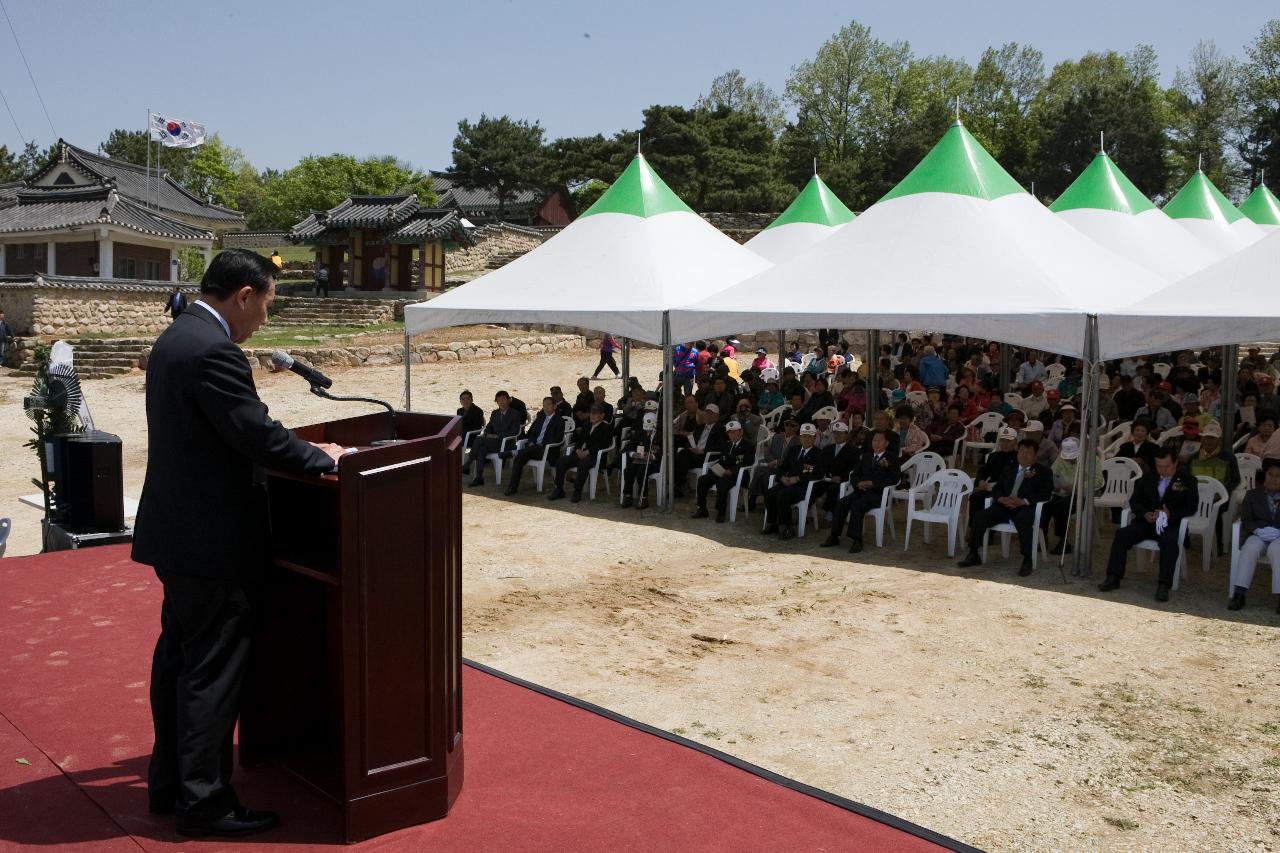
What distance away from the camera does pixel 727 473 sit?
9.95 meters

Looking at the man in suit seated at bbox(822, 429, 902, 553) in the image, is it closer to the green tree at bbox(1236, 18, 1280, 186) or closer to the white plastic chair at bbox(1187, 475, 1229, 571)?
the white plastic chair at bbox(1187, 475, 1229, 571)

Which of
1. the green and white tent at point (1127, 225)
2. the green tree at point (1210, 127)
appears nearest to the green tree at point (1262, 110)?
the green tree at point (1210, 127)

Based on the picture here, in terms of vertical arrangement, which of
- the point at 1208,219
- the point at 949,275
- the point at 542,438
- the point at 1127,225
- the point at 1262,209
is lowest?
the point at 542,438

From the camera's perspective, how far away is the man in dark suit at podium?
2871mm

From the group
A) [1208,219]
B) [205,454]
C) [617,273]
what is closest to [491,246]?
[1208,219]

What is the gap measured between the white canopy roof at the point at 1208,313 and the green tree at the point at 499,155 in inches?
1608

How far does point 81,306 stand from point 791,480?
23093mm

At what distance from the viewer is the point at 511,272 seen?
1200cm

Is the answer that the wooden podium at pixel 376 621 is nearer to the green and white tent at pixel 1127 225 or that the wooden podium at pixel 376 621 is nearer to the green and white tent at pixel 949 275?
the green and white tent at pixel 949 275

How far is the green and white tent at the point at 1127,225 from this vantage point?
1617cm

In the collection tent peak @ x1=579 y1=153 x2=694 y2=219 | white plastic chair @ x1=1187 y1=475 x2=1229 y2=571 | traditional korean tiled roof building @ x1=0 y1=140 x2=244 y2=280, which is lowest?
white plastic chair @ x1=1187 y1=475 x2=1229 y2=571

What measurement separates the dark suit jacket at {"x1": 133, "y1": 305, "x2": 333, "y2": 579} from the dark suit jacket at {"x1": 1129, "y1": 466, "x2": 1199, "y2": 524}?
6453mm

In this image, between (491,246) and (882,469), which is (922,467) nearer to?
(882,469)

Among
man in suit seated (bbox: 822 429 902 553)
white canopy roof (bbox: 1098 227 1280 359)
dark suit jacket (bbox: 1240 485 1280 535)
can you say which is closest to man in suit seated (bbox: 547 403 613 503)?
man in suit seated (bbox: 822 429 902 553)
